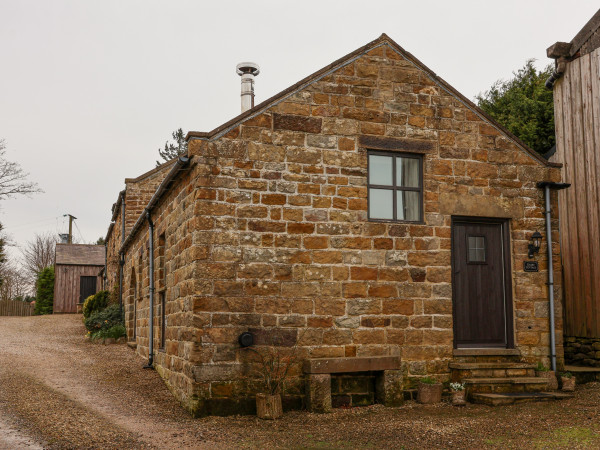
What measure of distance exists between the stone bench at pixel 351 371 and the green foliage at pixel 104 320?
10.8m

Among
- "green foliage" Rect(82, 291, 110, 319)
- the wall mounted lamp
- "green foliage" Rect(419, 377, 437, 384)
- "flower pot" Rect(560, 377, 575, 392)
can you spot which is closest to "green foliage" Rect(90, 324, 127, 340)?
"green foliage" Rect(82, 291, 110, 319)

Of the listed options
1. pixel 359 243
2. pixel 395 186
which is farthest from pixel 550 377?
pixel 395 186

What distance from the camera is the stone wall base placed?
11281 mm

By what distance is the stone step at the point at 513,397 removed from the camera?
886 centimetres

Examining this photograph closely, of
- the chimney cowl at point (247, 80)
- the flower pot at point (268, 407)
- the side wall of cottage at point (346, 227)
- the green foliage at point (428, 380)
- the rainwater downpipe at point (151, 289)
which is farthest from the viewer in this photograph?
the rainwater downpipe at point (151, 289)

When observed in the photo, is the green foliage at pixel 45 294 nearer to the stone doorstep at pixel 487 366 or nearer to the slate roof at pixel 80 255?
the slate roof at pixel 80 255

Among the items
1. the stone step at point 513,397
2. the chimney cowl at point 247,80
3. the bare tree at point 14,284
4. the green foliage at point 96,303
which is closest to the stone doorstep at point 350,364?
the stone step at point 513,397

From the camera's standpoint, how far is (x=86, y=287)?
32.8m

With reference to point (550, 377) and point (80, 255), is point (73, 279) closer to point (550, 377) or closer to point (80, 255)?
point (80, 255)

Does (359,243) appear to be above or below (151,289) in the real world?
above

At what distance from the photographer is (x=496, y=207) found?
995cm

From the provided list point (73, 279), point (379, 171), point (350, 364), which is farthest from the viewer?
point (73, 279)

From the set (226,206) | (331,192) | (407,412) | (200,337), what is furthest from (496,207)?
(200,337)

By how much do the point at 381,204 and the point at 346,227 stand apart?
77 centimetres
